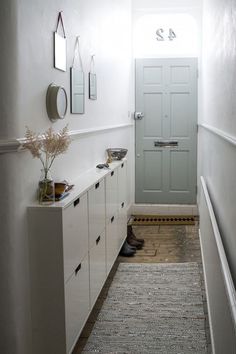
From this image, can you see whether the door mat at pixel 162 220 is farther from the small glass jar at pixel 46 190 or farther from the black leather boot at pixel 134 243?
the small glass jar at pixel 46 190

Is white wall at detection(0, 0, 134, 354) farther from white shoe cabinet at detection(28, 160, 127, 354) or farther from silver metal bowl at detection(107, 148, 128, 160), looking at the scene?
silver metal bowl at detection(107, 148, 128, 160)

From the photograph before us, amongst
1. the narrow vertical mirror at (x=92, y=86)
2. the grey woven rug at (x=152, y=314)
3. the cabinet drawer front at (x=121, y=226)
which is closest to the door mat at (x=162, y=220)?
the cabinet drawer front at (x=121, y=226)

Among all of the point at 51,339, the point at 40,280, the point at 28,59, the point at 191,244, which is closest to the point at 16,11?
the point at 28,59

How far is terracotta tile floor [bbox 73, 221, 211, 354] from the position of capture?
186 inches

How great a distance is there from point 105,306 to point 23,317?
4.29 feet

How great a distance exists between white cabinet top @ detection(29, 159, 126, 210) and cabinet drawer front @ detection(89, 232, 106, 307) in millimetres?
431

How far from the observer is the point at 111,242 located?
4074mm

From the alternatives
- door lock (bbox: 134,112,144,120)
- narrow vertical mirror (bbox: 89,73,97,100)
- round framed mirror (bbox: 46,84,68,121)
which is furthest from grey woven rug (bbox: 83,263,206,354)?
door lock (bbox: 134,112,144,120)

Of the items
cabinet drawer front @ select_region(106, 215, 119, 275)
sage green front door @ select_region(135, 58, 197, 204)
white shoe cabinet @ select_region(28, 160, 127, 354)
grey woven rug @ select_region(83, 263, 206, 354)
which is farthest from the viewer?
sage green front door @ select_region(135, 58, 197, 204)

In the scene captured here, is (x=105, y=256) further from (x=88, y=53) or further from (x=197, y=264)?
(x=88, y=53)

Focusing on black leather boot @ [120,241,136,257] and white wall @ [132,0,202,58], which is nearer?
black leather boot @ [120,241,136,257]

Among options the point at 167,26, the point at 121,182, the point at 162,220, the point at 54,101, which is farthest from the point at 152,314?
the point at 167,26

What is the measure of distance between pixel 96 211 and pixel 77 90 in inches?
34.4

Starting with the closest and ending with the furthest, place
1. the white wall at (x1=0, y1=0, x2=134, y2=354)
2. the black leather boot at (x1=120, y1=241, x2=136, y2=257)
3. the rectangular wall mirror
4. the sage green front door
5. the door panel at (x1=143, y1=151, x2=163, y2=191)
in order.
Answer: the white wall at (x1=0, y1=0, x2=134, y2=354) < the rectangular wall mirror < the black leather boot at (x1=120, y1=241, x2=136, y2=257) < the sage green front door < the door panel at (x1=143, y1=151, x2=163, y2=191)
